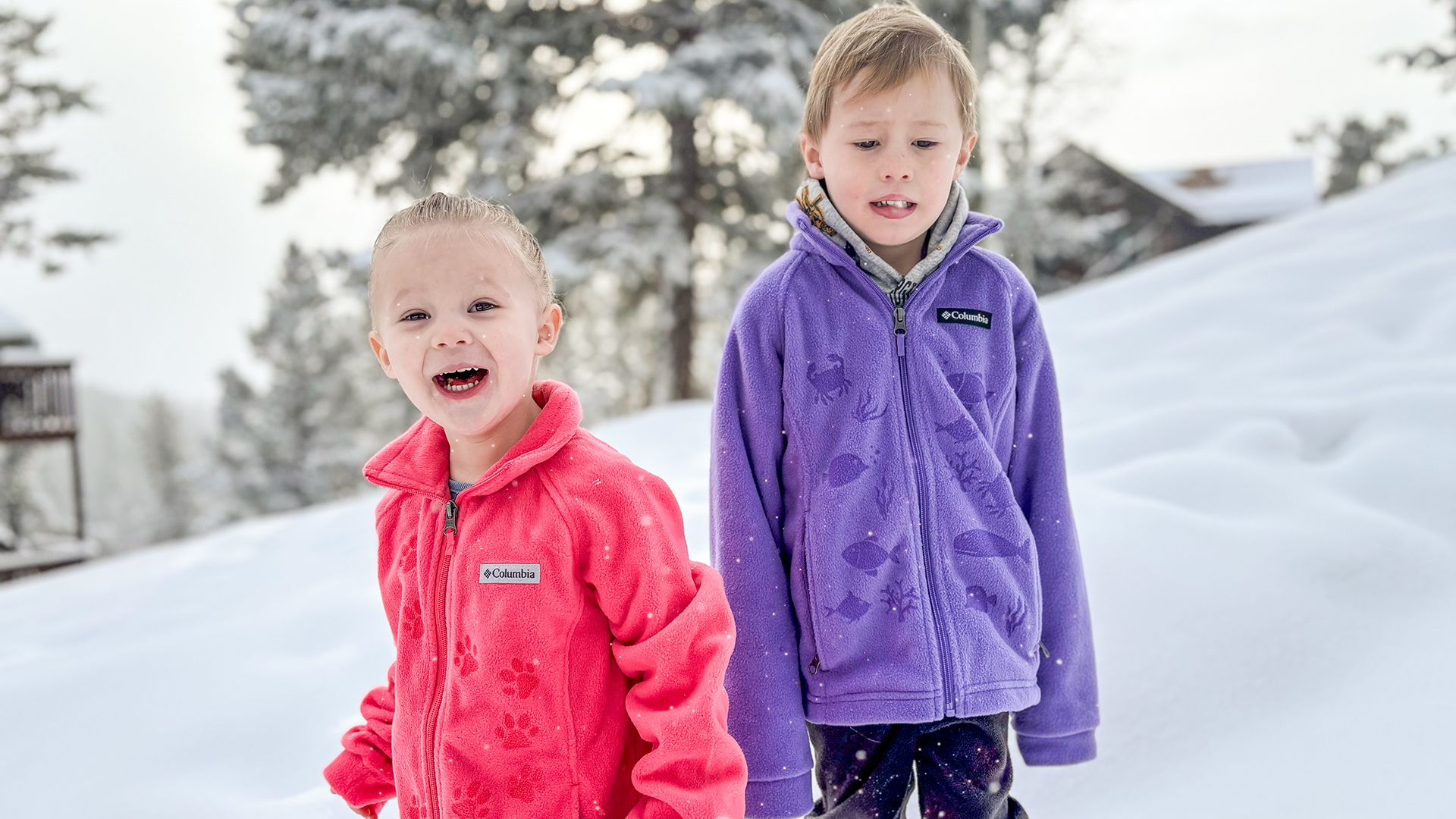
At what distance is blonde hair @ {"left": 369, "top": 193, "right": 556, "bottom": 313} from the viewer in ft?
4.30

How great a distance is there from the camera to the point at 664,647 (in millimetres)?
1193

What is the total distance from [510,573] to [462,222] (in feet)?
1.64

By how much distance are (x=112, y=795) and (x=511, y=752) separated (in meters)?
1.51

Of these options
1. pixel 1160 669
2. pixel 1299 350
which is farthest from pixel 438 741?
pixel 1299 350

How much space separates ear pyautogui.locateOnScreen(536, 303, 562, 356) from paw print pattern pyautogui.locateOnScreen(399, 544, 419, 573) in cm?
35

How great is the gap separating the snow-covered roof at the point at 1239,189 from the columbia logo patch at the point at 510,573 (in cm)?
2244

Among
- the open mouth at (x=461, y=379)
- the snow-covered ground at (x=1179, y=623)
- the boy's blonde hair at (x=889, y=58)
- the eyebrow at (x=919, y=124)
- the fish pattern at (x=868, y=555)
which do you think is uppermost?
the boy's blonde hair at (x=889, y=58)

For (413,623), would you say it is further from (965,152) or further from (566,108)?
(566,108)

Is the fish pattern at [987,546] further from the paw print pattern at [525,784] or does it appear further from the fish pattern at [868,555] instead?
the paw print pattern at [525,784]

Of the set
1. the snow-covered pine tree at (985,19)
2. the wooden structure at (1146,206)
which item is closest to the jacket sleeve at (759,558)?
the snow-covered pine tree at (985,19)

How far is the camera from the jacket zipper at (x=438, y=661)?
4.16 feet

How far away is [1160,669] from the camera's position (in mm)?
2170

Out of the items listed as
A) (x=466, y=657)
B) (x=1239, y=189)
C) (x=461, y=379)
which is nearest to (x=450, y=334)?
(x=461, y=379)

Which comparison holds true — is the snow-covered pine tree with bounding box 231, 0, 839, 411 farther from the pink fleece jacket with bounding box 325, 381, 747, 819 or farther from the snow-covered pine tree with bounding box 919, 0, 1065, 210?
the pink fleece jacket with bounding box 325, 381, 747, 819
